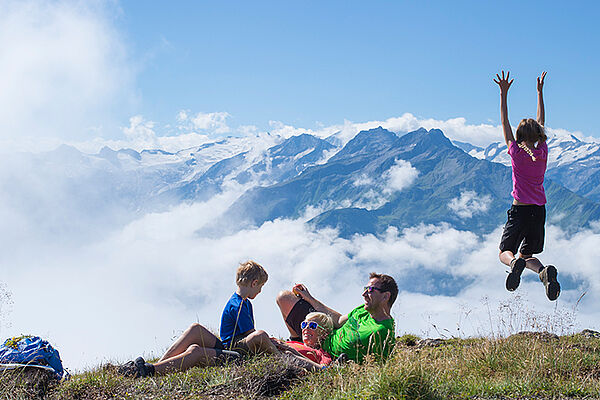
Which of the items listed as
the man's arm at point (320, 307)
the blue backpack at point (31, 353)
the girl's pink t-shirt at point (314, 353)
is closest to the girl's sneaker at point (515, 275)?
the man's arm at point (320, 307)

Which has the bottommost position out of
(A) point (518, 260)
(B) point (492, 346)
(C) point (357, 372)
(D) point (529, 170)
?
(C) point (357, 372)

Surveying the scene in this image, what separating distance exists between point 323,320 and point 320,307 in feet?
1.34

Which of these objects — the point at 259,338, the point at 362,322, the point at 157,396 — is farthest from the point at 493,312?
the point at 157,396

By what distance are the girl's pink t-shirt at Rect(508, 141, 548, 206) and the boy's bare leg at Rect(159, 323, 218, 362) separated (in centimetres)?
535

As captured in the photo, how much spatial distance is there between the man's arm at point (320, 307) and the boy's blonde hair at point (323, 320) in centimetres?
20

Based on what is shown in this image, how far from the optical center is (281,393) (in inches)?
217

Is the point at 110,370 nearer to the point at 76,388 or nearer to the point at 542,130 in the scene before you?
the point at 76,388

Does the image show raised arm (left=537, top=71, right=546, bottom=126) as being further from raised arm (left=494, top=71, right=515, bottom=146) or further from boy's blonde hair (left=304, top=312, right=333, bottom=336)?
boy's blonde hair (left=304, top=312, right=333, bottom=336)

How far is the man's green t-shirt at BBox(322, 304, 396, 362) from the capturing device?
259 inches

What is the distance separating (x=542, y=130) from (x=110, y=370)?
7.30 metres

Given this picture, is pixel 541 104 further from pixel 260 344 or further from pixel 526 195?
pixel 260 344

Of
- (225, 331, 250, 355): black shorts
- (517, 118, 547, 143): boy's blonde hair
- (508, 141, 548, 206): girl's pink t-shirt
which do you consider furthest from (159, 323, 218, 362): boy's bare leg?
(517, 118, 547, 143): boy's blonde hair

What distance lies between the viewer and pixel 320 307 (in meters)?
7.78

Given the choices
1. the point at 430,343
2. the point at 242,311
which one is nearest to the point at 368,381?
the point at 242,311
